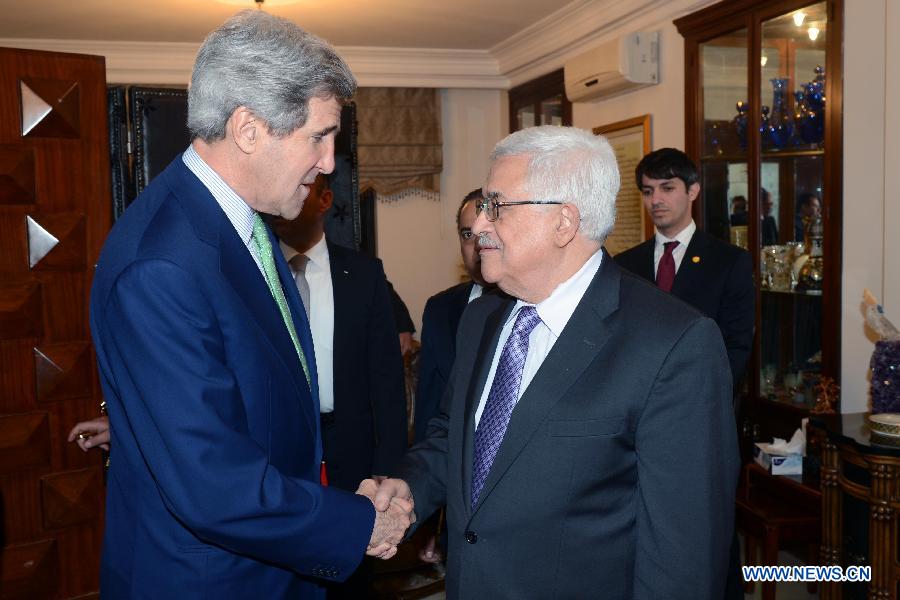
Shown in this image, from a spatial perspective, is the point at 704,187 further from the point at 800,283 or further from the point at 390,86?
the point at 390,86

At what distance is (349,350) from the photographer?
265cm

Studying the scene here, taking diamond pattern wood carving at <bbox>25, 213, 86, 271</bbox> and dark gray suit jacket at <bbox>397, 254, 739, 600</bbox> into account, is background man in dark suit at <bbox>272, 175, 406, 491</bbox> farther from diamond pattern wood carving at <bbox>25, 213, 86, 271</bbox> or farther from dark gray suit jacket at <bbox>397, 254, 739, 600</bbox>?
dark gray suit jacket at <bbox>397, 254, 739, 600</bbox>

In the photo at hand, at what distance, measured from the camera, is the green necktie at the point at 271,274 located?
1.62 metres

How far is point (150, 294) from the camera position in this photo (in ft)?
4.34

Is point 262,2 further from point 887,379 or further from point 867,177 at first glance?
point 887,379

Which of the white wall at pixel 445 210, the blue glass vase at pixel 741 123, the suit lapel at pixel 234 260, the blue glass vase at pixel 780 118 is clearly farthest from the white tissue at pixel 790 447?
the white wall at pixel 445 210

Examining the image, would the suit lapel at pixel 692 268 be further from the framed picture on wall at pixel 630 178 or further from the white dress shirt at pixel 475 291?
the framed picture on wall at pixel 630 178

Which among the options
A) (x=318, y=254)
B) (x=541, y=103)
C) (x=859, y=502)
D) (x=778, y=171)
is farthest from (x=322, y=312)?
(x=541, y=103)

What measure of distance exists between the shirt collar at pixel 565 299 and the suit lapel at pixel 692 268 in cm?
204

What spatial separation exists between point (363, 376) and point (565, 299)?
1200 mm

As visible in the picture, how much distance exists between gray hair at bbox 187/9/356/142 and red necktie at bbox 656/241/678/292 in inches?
102

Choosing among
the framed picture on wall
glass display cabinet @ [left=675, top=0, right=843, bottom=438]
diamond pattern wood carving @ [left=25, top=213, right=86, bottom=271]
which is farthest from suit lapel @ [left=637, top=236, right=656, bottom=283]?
diamond pattern wood carving @ [left=25, top=213, right=86, bottom=271]

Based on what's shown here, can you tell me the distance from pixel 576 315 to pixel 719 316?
2.17 metres

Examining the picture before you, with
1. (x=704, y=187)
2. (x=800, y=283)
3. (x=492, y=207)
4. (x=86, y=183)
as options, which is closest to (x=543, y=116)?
(x=704, y=187)
